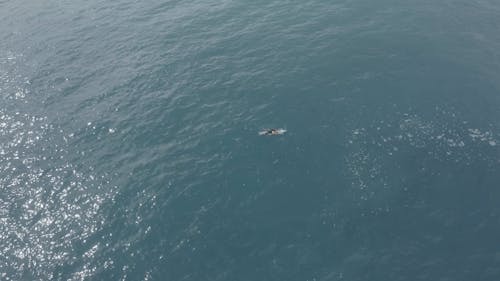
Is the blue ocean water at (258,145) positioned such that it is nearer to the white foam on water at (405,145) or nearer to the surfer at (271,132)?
the white foam on water at (405,145)

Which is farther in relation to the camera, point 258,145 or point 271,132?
point 271,132

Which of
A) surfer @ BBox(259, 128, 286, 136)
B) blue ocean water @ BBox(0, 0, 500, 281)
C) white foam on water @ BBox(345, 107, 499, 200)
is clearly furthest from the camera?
surfer @ BBox(259, 128, 286, 136)

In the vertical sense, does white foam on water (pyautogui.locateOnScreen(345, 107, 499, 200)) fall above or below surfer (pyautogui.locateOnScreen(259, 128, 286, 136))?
below

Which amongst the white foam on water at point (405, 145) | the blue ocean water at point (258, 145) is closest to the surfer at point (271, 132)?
the blue ocean water at point (258, 145)

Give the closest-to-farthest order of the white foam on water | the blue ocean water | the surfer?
1. the blue ocean water
2. the white foam on water
3. the surfer

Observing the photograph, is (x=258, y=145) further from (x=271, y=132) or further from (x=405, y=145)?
(x=405, y=145)

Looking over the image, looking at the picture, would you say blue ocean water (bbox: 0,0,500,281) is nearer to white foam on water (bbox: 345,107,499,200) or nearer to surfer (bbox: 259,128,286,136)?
white foam on water (bbox: 345,107,499,200)

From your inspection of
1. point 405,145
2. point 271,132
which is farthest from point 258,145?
point 405,145

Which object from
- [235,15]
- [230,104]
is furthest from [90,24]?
[230,104]

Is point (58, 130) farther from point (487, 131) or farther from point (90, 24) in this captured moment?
point (487, 131)

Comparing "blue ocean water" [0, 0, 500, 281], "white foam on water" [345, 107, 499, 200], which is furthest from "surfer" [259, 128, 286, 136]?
"white foam on water" [345, 107, 499, 200]
